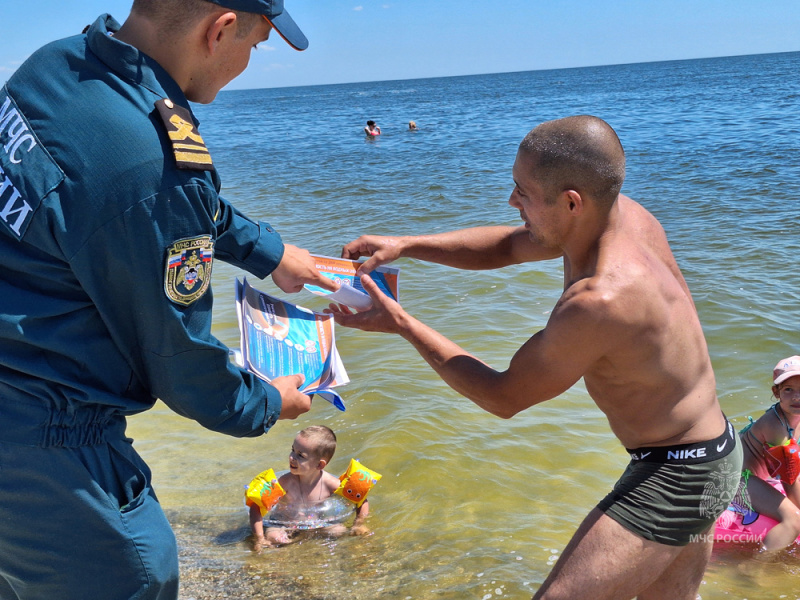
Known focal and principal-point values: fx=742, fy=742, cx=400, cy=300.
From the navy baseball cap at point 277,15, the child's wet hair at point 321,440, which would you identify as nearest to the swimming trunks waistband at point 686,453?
the navy baseball cap at point 277,15

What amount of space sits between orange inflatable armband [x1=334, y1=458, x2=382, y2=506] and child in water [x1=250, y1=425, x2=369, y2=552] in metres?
0.07

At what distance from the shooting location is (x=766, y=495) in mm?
4184

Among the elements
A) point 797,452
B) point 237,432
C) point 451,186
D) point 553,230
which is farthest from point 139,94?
point 451,186

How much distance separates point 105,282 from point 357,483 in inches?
117

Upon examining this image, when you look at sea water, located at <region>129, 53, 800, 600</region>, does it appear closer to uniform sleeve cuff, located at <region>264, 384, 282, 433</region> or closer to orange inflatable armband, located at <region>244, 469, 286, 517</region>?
orange inflatable armband, located at <region>244, 469, 286, 517</region>

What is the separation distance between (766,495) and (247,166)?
20119 mm

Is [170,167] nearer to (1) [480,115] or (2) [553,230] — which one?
(2) [553,230]

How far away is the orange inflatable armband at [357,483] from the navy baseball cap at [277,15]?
2.88 meters

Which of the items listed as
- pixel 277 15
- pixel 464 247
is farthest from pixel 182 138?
pixel 464 247

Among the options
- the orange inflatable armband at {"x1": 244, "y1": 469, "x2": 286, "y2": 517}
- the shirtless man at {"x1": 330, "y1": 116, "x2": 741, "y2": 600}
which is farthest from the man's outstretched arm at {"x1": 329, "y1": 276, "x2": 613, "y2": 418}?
the orange inflatable armband at {"x1": 244, "y1": 469, "x2": 286, "y2": 517}

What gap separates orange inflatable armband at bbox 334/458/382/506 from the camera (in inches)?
172

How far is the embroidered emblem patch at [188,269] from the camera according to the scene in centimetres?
167

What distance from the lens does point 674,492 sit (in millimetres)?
2553

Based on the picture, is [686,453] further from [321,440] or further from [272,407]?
[321,440]
